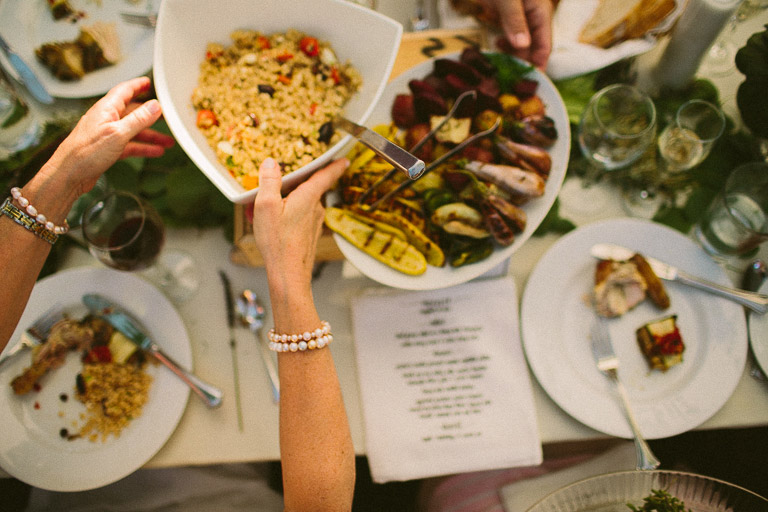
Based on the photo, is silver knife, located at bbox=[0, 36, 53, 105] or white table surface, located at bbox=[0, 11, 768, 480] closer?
white table surface, located at bbox=[0, 11, 768, 480]

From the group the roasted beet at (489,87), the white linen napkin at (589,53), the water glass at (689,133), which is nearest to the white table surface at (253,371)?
the water glass at (689,133)

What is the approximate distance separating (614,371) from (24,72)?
160 centimetres

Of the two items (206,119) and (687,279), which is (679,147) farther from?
(206,119)

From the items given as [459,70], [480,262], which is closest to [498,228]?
[480,262]

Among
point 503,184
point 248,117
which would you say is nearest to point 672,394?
point 503,184

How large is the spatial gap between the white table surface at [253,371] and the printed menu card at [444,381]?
0.14 ft

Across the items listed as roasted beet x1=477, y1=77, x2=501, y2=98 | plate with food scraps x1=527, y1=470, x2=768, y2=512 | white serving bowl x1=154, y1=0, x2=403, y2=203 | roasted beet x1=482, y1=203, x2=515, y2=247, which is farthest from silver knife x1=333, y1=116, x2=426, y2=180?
plate with food scraps x1=527, y1=470, x2=768, y2=512

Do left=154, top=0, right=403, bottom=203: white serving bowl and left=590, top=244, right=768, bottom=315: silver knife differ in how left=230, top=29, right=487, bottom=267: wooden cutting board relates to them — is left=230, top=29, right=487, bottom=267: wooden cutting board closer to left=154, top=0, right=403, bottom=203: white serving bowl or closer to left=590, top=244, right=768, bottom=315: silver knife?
left=154, top=0, right=403, bottom=203: white serving bowl

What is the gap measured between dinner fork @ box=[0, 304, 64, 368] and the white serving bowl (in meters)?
0.55

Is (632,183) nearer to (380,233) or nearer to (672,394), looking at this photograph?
(672,394)

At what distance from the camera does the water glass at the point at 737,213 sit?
1.01 metres

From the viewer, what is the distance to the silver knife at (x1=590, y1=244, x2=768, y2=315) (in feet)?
3.26

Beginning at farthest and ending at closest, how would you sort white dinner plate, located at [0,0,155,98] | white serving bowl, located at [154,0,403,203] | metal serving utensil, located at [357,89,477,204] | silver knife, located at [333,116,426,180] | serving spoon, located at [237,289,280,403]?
→ 1. white dinner plate, located at [0,0,155,98]
2. serving spoon, located at [237,289,280,403]
3. metal serving utensil, located at [357,89,477,204]
4. white serving bowl, located at [154,0,403,203]
5. silver knife, located at [333,116,426,180]

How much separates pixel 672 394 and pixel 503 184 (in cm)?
59
